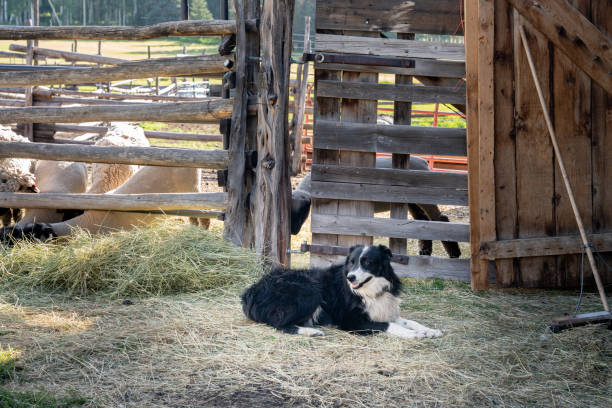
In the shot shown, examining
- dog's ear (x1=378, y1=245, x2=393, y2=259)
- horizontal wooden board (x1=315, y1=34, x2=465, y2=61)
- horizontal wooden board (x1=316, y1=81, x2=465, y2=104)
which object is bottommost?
dog's ear (x1=378, y1=245, x2=393, y2=259)

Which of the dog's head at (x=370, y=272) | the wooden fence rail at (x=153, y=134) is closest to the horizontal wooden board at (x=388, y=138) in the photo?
the dog's head at (x=370, y=272)

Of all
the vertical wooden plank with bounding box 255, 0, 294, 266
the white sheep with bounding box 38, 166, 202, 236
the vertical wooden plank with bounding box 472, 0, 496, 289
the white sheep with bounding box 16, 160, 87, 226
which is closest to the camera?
the vertical wooden plank with bounding box 472, 0, 496, 289

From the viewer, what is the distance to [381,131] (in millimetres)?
5723

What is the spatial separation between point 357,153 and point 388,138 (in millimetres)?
345

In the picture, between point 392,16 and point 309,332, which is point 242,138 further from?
point 309,332

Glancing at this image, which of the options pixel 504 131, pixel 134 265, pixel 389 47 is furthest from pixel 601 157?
pixel 134 265

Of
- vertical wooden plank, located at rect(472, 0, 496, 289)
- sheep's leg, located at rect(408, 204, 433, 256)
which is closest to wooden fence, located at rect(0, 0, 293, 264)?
vertical wooden plank, located at rect(472, 0, 496, 289)

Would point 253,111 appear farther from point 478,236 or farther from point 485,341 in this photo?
point 485,341

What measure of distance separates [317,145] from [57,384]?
330 centimetres

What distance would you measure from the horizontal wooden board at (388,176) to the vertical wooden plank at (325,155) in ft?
0.41

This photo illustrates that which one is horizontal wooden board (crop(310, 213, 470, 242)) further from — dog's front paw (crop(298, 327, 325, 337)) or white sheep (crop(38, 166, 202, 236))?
white sheep (crop(38, 166, 202, 236))

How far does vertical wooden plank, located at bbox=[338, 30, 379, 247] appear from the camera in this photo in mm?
5758

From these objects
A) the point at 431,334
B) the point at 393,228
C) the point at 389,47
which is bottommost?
the point at 431,334

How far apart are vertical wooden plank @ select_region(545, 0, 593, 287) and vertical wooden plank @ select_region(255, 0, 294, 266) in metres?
2.53
